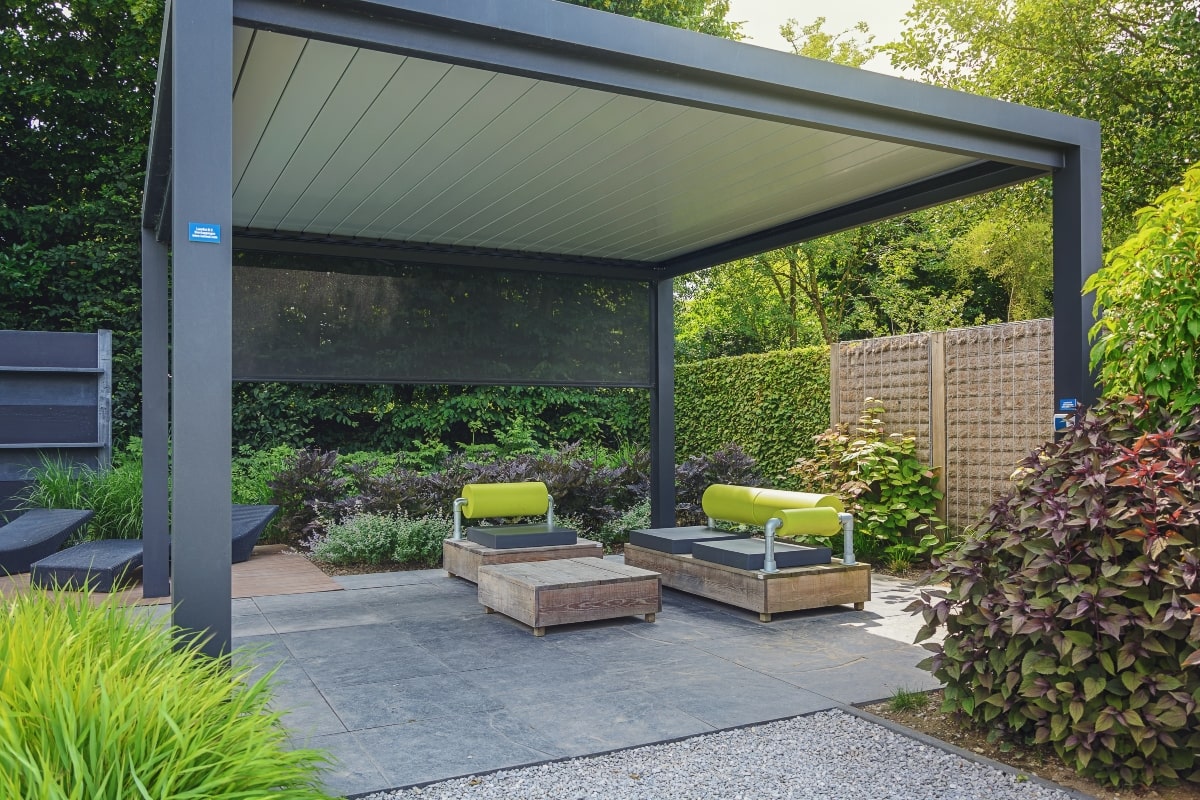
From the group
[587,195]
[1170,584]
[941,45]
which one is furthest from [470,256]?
[941,45]

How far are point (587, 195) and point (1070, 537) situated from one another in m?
3.93

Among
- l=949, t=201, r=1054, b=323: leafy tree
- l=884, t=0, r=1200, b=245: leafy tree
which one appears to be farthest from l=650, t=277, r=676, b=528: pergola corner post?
l=949, t=201, r=1054, b=323: leafy tree

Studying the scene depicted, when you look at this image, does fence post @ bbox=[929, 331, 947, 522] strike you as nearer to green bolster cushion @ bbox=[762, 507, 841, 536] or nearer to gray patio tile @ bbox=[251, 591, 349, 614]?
green bolster cushion @ bbox=[762, 507, 841, 536]

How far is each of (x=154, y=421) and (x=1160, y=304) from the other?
20.4 feet

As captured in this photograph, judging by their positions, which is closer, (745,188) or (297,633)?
(297,633)

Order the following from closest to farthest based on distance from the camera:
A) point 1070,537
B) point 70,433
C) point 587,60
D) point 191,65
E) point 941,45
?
1. point 191,65
2. point 1070,537
3. point 587,60
4. point 70,433
5. point 941,45

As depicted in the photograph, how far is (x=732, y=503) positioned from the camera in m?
6.54

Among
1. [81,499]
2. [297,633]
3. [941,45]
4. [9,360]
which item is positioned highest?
[941,45]

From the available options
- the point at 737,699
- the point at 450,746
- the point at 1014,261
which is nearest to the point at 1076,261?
the point at 737,699

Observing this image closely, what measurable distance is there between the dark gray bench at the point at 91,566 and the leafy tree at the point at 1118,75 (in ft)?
34.2

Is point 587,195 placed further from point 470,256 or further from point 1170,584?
point 1170,584

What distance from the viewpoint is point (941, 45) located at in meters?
12.6

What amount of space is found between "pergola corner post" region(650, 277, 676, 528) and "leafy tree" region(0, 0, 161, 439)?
7.24m

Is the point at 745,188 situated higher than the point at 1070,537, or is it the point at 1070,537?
the point at 745,188
